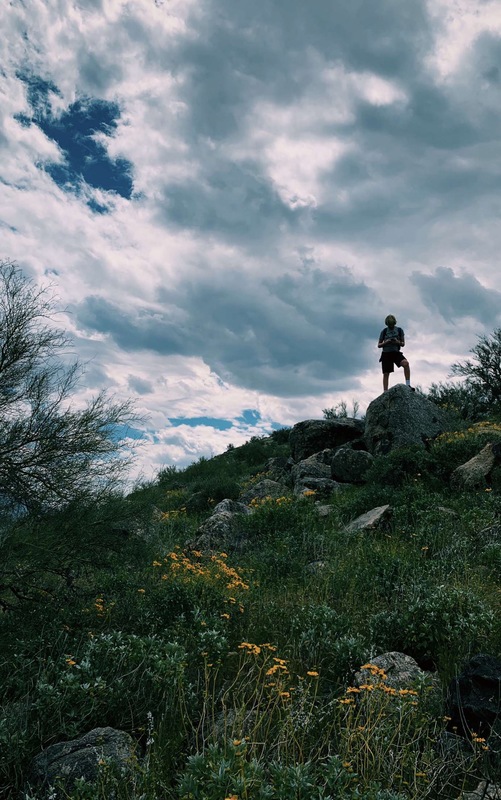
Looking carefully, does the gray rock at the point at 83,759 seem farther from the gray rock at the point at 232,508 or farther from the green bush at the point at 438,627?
the gray rock at the point at 232,508

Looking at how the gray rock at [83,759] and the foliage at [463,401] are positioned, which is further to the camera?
the foliage at [463,401]

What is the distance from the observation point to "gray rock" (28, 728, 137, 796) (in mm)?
3455

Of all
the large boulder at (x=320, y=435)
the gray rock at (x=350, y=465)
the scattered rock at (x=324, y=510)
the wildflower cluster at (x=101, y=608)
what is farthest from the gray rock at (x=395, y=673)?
the large boulder at (x=320, y=435)

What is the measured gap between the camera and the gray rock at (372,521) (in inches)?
376

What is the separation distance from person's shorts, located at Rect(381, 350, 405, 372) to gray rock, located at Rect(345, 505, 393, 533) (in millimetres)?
7940

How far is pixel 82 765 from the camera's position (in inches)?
139

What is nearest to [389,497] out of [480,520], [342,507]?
[342,507]

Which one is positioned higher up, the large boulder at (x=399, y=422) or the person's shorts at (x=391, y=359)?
the person's shorts at (x=391, y=359)

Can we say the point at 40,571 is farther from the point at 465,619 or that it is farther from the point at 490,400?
the point at 490,400

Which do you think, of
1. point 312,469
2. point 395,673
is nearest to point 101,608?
point 395,673

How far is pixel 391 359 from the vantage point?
57.1 ft

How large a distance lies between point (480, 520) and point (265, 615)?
4.34 metres

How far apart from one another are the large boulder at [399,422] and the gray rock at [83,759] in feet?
38.2

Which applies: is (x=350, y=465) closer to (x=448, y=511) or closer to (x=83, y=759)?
(x=448, y=511)
